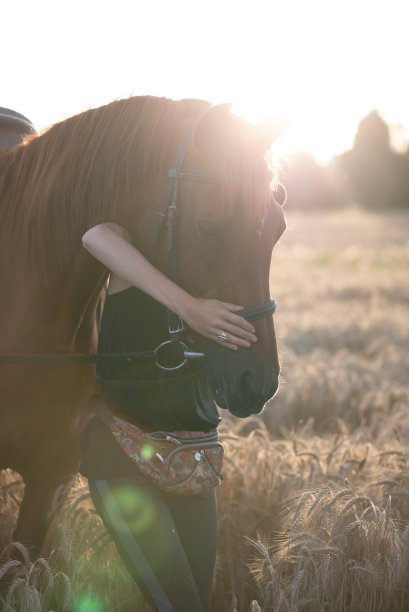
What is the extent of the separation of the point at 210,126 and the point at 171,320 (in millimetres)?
632

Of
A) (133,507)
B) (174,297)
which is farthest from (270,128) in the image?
(133,507)

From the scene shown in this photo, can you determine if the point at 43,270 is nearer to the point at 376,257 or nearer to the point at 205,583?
the point at 205,583

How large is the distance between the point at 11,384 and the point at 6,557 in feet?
2.99

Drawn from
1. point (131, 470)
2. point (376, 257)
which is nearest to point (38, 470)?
point (131, 470)

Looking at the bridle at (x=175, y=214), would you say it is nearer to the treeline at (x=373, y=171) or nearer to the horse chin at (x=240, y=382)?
the horse chin at (x=240, y=382)

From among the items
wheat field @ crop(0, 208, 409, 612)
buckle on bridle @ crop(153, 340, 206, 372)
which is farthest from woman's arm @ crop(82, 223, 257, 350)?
wheat field @ crop(0, 208, 409, 612)

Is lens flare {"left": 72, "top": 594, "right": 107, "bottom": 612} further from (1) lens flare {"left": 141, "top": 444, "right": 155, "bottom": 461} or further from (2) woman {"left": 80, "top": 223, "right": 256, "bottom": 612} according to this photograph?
(1) lens flare {"left": 141, "top": 444, "right": 155, "bottom": 461}

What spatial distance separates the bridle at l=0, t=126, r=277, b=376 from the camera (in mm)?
1759

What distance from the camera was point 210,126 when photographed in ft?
5.75

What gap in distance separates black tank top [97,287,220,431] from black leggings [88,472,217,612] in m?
0.23

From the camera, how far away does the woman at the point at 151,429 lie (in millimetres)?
1754

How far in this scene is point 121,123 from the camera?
6.40 ft

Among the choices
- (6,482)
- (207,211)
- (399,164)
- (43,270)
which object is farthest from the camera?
(399,164)

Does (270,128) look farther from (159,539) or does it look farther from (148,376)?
(159,539)
